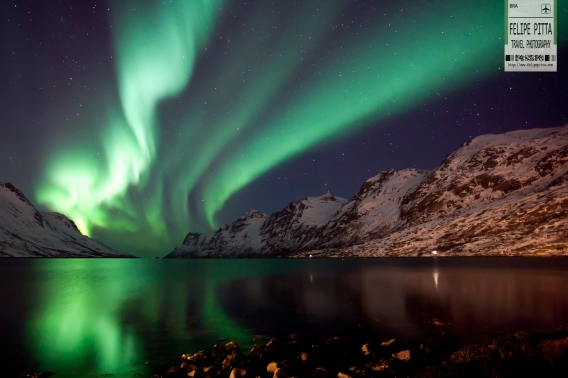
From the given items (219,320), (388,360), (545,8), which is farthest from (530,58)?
(219,320)

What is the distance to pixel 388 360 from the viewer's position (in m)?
17.5

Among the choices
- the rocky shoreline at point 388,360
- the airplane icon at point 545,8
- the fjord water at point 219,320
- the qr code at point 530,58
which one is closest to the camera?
the rocky shoreline at point 388,360

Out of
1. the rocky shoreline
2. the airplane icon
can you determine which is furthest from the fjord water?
the airplane icon

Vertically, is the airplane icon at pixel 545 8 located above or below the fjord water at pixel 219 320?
above

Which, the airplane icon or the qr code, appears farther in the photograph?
the qr code

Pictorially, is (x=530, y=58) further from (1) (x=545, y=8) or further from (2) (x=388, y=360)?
(2) (x=388, y=360)

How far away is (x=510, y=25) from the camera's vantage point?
5041cm

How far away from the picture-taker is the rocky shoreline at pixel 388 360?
13.7 meters

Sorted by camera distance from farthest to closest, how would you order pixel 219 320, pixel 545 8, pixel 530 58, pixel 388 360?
pixel 530 58, pixel 545 8, pixel 219 320, pixel 388 360

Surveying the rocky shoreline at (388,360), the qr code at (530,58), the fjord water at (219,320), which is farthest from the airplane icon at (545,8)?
the rocky shoreline at (388,360)

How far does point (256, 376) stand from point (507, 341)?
1156 centimetres

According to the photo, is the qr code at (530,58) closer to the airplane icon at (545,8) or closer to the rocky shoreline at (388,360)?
the airplane icon at (545,8)

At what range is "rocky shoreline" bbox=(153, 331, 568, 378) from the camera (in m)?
13.7

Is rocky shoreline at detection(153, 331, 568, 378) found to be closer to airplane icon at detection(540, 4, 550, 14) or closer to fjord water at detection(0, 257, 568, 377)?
fjord water at detection(0, 257, 568, 377)
